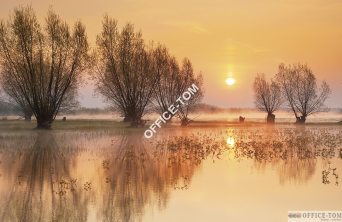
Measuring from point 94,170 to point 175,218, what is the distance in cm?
705

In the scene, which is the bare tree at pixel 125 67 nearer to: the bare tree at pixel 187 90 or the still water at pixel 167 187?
the bare tree at pixel 187 90

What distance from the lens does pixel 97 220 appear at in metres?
8.03

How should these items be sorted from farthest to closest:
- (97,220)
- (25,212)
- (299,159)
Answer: (299,159) < (25,212) < (97,220)

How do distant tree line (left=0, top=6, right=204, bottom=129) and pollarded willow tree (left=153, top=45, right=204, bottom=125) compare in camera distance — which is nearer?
distant tree line (left=0, top=6, right=204, bottom=129)

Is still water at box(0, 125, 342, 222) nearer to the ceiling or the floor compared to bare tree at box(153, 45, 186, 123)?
nearer to the floor

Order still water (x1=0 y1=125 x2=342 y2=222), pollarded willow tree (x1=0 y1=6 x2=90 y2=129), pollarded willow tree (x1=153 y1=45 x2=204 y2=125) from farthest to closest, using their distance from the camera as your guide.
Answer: pollarded willow tree (x1=153 y1=45 x2=204 y2=125), pollarded willow tree (x1=0 y1=6 x2=90 y2=129), still water (x1=0 y1=125 x2=342 y2=222)

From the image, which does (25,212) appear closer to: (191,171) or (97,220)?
(97,220)

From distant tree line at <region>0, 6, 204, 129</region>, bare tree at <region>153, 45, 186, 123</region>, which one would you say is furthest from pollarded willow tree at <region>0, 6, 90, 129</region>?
bare tree at <region>153, 45, 186, 123</region>

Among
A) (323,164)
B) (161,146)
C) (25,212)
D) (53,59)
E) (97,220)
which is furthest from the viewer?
(53,59)

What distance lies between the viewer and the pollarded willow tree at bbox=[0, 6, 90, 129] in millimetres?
37000

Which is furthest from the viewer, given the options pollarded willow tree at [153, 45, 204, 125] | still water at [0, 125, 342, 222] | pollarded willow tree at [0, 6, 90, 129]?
pollarded willow tree at [153, 45, 204, 125]

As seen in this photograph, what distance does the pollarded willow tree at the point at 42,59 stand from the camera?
3700 centimetres

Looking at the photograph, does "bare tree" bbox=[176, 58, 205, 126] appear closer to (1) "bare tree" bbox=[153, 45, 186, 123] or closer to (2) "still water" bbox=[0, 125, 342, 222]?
(1) "bare tree" bbox=[153, 45, 186, 123]

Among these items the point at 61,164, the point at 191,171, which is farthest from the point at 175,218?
the point at 61,164
